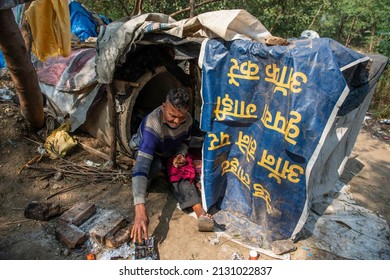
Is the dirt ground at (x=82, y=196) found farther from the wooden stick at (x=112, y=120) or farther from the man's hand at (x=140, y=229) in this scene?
the man's hand at (x=140, y=229)

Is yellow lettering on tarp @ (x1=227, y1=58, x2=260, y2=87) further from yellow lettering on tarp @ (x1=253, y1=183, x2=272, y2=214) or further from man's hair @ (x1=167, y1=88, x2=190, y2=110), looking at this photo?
yellow lettering on tarp @ (x1=253, y1=183, x2=272, y2=214)

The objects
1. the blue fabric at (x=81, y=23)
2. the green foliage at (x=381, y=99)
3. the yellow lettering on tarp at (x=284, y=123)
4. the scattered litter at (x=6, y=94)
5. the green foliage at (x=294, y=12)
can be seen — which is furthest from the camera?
the green foliage at (x=294, y=12)

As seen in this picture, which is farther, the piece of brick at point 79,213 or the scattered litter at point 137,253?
the piece of brick at point 79,213

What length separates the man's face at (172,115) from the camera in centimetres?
301

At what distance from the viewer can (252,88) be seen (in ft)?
9.04

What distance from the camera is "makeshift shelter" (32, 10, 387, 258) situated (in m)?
2.40

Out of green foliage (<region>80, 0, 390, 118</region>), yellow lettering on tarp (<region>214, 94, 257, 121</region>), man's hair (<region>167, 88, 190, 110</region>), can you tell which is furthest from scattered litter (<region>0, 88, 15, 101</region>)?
yellow lettering on tarp (<region>214, 94, 257, 121</region>)

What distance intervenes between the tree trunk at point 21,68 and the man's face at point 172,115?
1.81 m

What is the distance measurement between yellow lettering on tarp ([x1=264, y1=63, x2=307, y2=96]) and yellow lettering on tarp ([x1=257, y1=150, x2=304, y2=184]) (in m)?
0.60

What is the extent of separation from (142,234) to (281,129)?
1.48 metres

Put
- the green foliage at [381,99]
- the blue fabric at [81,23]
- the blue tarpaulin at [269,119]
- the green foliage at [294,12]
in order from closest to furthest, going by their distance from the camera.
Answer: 1. the blue tarpaulin at [269,119]
2. the blue fabric at [81,23]
3. the green foliage at [381,99]
4. the green foliage at [294,12]

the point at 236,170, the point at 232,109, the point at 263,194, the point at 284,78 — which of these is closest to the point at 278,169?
the point at 263,194

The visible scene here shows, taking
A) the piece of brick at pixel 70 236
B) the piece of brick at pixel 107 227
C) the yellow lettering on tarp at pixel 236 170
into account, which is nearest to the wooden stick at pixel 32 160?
the piece of brick at pixel 70 236
